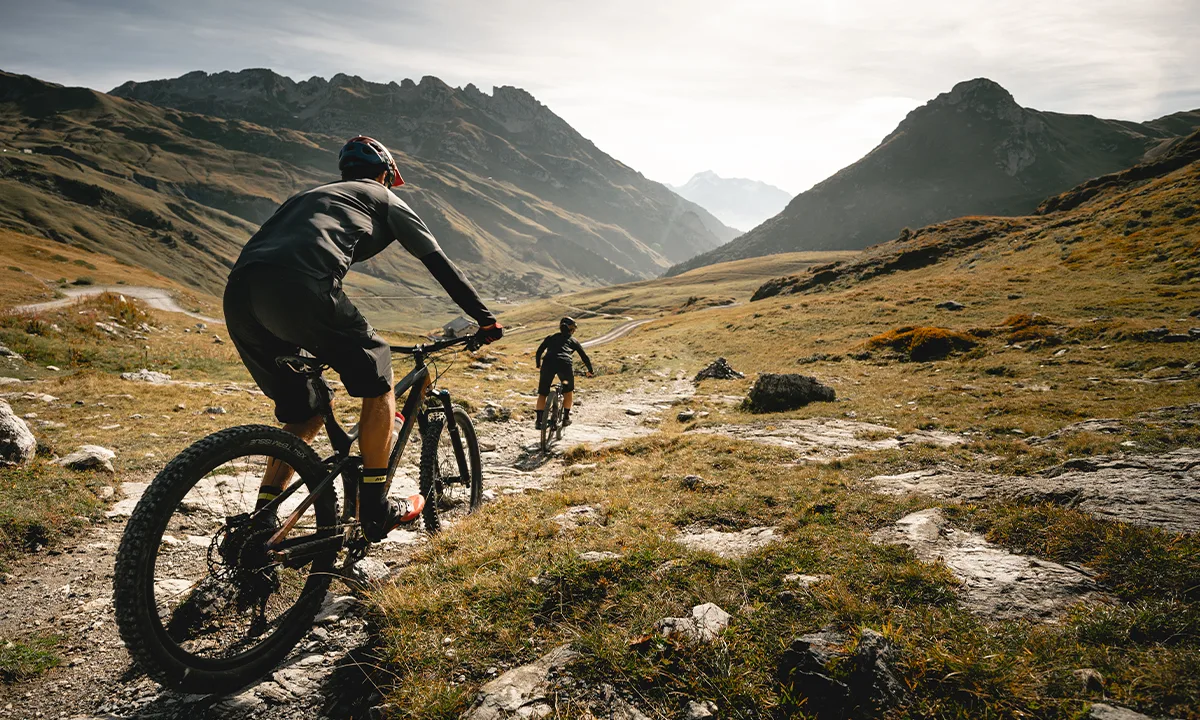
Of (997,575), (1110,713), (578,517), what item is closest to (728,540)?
(578,517)

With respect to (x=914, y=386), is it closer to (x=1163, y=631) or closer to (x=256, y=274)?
(x=1163, y=631)

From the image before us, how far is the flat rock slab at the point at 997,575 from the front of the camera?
3.64m

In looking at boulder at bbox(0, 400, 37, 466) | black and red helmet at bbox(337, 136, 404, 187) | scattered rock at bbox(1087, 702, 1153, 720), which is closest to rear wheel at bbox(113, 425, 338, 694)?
black and red helmet at bbox(337, 136, 404, 187)

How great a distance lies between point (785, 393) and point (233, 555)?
15.3 m

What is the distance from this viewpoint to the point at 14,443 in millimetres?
7055

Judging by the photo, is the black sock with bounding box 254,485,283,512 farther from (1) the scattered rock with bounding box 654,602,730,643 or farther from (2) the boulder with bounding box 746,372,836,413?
(2) the boulder with bounding box 746,372,836,413

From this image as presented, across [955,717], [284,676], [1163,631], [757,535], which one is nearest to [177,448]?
[284,676]

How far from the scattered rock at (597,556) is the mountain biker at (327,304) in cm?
190

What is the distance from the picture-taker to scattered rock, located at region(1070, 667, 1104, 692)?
2730 mm

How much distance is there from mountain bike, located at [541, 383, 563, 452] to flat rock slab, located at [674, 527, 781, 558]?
22.9ft

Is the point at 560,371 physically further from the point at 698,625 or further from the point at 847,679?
the point at 847,679

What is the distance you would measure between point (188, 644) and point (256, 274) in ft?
9.16

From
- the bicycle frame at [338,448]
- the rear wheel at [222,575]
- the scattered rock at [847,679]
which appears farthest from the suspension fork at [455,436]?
the scattered rock at [847,679]

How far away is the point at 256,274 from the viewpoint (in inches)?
150
